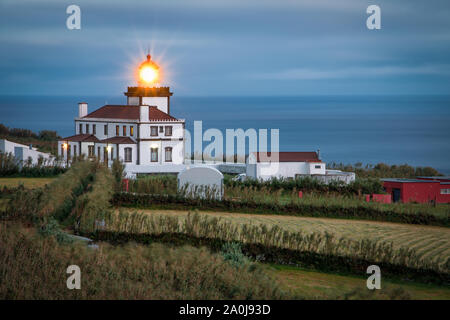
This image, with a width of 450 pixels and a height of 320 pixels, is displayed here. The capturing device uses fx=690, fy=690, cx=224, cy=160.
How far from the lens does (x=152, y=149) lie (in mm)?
33188

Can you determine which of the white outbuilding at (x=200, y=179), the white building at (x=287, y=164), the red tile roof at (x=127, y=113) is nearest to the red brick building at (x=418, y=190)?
the white building at (x=287, y=164)

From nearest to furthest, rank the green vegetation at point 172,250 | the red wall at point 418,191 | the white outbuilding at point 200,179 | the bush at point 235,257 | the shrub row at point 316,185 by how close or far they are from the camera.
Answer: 1. the green vegetation at point 172,250
2. the bush at point 235,257
3. the white outbuilding at point 200,179
4. the shrub row at point 316,185
5. the red wall at point 418,191

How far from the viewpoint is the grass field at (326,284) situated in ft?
34.8

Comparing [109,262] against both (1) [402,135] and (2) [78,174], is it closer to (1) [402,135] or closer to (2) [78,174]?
(2) [78,174]

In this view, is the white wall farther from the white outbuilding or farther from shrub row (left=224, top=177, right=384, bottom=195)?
the white outbuilding

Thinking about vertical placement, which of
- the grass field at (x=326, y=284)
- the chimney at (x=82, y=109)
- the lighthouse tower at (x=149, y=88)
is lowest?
the grass field at (x=326, y=284)

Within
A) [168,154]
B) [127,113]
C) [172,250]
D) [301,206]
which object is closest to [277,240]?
[172,250]

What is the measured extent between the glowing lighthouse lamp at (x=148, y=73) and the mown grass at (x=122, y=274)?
25.5 m

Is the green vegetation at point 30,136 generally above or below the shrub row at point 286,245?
above

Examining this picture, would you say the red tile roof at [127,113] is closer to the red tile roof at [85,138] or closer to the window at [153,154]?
the red tile roof at [85,138]

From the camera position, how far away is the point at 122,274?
957 centimetres

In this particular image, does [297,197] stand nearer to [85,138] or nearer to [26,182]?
[26,182]

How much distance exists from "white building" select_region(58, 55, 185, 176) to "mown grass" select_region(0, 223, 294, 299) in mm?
21315
